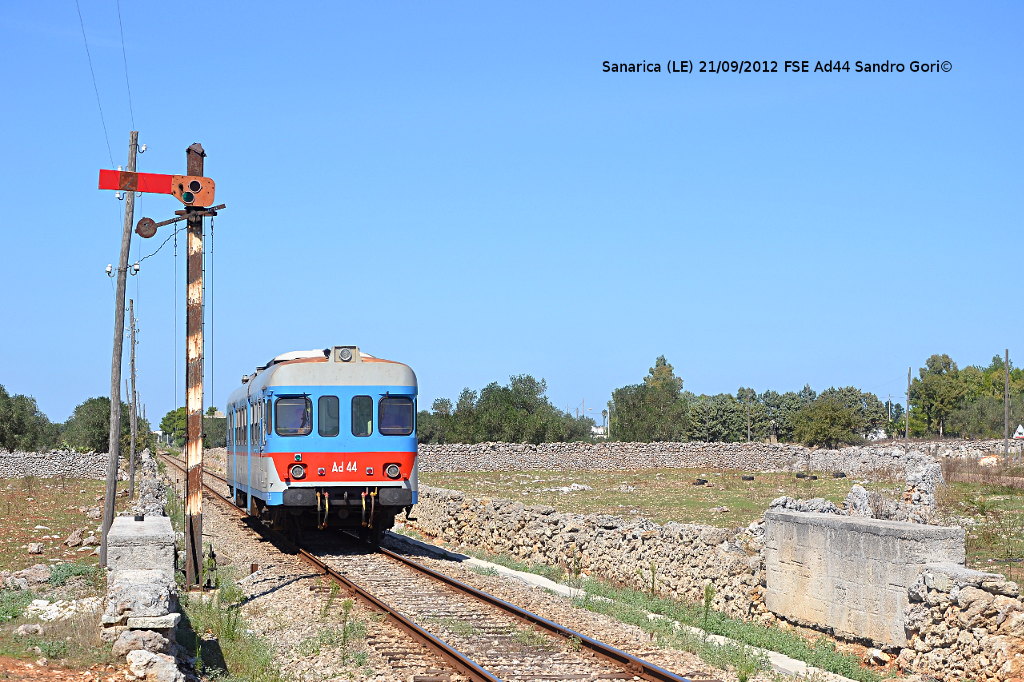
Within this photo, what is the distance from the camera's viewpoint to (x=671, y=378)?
147 meters

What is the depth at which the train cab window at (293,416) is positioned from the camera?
18.6 m

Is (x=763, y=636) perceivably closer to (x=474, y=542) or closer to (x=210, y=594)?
(x=210, y=594)

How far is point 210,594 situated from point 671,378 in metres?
134

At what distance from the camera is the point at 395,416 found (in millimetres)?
18984

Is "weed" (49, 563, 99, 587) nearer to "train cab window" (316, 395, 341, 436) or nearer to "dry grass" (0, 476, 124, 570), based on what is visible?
"dry grass" (0, 476, 124, 570)

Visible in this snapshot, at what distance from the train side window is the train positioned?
0.02 m

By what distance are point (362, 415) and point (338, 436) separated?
53 centimetres

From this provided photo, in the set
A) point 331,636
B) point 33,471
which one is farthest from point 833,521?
point 33,471

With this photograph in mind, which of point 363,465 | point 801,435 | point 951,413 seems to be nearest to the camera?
point 363,465

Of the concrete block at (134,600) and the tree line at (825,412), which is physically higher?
the tree line at (825,412)

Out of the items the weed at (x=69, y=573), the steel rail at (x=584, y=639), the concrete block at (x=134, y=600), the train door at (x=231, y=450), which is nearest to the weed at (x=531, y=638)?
the steel rail at (x=584, y=639)

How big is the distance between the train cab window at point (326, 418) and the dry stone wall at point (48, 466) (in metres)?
39.7

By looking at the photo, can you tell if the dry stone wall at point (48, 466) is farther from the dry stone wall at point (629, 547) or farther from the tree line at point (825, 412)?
the tree line at point (825, 412)

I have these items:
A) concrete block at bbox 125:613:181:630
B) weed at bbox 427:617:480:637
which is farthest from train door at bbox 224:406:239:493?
concrete block at bbox 125:613:181:630
